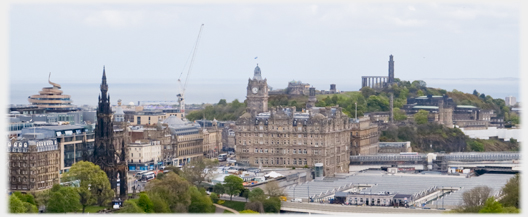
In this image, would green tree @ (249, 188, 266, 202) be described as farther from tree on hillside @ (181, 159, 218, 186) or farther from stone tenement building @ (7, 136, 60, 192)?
stone tenement building @ (7, 136, 60, 192)

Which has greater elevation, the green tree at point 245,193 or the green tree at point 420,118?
the green tree at point 420,118

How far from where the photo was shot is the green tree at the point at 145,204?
74494 millimetres

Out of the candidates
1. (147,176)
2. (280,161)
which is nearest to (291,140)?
(280,161)

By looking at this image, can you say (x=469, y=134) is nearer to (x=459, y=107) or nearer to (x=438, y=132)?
(x=438, y=132)

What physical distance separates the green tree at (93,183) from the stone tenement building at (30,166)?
5.61 m

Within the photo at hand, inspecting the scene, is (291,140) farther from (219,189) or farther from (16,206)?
(16,206)

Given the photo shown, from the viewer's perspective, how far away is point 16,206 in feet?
227

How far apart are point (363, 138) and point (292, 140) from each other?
1331 centimetres

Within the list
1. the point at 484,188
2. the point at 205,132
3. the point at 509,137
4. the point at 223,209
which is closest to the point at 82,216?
the point at 223,209

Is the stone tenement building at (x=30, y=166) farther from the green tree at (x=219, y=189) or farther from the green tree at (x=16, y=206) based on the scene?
the green tree at (x=16, y=206)

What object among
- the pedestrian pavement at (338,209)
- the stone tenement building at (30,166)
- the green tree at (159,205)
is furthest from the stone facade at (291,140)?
the green tree at (159,205)

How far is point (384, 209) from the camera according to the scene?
3194 inches

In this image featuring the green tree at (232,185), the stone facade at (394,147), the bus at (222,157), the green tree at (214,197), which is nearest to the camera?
the green tree at (214,197)

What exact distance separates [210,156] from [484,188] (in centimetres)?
4590
